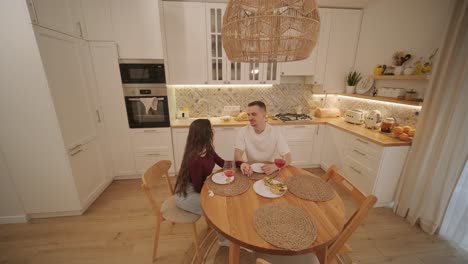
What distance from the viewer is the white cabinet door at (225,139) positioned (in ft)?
9.50

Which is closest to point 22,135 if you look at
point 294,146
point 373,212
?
point 294,146

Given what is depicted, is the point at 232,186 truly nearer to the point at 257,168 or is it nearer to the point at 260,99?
the point at 257,168

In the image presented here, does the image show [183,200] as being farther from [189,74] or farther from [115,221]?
[189,74]

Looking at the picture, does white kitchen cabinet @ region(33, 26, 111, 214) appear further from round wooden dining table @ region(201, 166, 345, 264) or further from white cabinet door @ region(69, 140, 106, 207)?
round wooden dining table @ region(201, 166, 345, 264)

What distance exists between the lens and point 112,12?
233cm

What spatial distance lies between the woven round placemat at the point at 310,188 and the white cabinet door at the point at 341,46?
90.6 inches

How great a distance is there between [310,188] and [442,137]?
1.51 metres

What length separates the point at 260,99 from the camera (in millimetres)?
3375

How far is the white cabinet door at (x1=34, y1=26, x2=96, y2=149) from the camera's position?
1765mm

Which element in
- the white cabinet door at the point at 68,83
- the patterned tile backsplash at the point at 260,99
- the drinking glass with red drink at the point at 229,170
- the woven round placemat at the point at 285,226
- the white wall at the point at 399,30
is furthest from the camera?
the patterned tile backsplash at the point at 260,99

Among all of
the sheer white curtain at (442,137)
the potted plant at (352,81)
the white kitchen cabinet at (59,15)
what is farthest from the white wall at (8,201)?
the potted plant at (352,81)

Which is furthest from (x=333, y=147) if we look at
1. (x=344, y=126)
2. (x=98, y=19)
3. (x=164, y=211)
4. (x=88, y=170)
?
(x=98, y=19)

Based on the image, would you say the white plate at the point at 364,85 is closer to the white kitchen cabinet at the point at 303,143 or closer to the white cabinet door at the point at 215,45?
the white kitchen cabinet at the point at 303,143

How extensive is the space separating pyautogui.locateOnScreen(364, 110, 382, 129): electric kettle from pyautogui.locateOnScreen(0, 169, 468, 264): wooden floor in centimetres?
109
